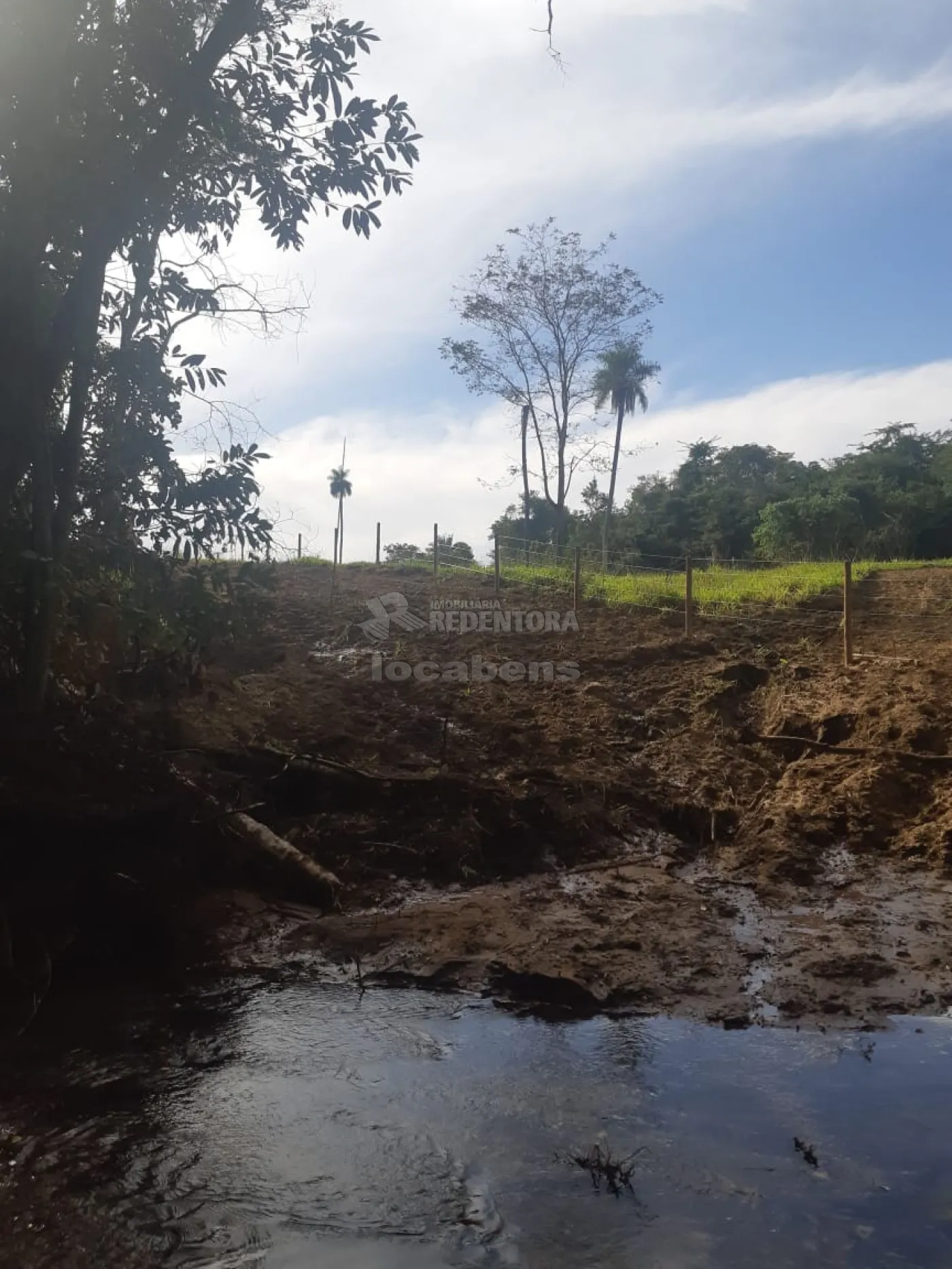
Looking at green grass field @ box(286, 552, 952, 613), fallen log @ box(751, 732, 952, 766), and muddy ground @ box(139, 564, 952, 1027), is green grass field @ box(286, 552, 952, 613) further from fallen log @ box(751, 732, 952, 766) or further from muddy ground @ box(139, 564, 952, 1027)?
fallen log @ box(751, 732, 952, 766)

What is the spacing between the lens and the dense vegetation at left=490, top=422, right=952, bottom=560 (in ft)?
79.9

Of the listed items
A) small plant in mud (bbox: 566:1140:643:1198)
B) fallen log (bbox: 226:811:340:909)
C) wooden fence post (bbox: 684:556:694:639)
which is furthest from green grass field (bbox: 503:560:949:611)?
small plant in mud (bbox: 566:1140:643:1198)

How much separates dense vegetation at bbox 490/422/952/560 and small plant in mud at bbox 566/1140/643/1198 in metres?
16.1

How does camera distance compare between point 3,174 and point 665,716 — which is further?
point 665,716

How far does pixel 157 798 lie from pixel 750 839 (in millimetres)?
4637

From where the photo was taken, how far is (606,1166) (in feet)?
12.2

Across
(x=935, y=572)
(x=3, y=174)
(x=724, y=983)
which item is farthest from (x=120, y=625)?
(x=935, y=572)

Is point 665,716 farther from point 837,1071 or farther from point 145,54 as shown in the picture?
point 145,54

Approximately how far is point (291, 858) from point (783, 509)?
66.9 ft

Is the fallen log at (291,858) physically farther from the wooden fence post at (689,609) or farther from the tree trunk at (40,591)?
the wooden fence post at (689,609)

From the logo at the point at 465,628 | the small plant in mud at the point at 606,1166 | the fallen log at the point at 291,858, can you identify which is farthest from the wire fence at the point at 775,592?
the small plant in mud at the point at 606,1166

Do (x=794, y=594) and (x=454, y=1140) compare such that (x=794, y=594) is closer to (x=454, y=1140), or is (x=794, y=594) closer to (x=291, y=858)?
(x=291, y=858)

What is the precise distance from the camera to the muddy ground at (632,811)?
5.85 m

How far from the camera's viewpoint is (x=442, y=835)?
7.92 meters
